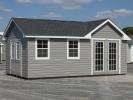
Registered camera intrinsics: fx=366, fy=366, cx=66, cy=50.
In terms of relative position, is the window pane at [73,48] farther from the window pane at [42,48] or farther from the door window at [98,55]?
the window pane at [42,48]

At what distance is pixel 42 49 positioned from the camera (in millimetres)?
22016

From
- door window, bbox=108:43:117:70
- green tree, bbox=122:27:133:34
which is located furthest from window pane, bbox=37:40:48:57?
green tree, bbox=122:27:133:34

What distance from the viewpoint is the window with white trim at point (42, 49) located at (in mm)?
21891

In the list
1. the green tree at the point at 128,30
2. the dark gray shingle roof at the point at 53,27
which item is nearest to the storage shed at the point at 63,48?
the dark gray shingle roof at the point at 53,27

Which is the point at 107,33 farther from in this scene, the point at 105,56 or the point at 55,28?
the point at 55,28

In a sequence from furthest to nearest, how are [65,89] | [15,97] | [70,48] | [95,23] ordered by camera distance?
[95,23] < [70,48] < [65,89] < [15,97]

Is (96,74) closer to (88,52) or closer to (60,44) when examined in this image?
(88,52)

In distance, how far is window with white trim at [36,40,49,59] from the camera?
71.8 ft

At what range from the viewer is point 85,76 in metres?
23.6

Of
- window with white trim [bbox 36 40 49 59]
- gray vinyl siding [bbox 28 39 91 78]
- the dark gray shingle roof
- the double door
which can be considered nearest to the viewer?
gray vinyl siding [bbox 28 39 91 78]

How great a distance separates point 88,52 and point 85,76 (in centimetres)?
157

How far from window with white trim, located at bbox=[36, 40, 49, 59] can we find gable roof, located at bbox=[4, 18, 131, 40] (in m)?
0.44

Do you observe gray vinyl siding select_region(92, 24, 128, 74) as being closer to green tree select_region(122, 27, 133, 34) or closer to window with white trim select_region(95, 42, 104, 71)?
window with white trim select_region(95, 42, 104, 71)

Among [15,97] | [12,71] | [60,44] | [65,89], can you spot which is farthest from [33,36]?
[15,97]
